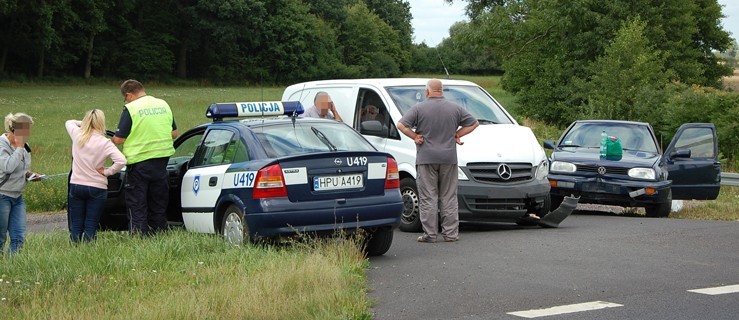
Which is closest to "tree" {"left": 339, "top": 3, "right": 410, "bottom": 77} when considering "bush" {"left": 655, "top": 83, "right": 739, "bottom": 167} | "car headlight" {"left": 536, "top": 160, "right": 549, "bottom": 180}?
"bush" {"left": 655, "top": 83, "right": 739, "bottom": 167}

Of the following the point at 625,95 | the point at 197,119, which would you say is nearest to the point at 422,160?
the point at 625,95

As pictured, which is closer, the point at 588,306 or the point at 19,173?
the point at 588,306

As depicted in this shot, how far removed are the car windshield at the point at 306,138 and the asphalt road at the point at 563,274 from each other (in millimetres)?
1194

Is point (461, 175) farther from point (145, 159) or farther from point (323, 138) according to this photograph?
point (145, 159)

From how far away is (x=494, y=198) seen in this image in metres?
12.6

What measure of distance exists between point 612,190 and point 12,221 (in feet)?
29.6

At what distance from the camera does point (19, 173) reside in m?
10.3

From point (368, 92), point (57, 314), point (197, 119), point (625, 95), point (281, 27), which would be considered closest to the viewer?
point (57, 314)

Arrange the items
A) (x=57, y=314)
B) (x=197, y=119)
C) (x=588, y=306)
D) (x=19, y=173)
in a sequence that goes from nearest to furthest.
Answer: (x=57, y=314)
(x=588, y=306)
(x=19, y=173)
(x=197, y=119)

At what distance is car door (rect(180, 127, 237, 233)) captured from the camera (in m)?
10.5

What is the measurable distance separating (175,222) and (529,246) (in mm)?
3844

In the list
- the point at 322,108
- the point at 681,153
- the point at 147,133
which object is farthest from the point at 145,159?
the point at 681,153

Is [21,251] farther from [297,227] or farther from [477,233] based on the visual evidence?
[477,233]

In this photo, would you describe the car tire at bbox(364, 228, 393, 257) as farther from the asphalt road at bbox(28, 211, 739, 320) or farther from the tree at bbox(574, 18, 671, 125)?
the tree at bbox(574, 18, 671, 125)
